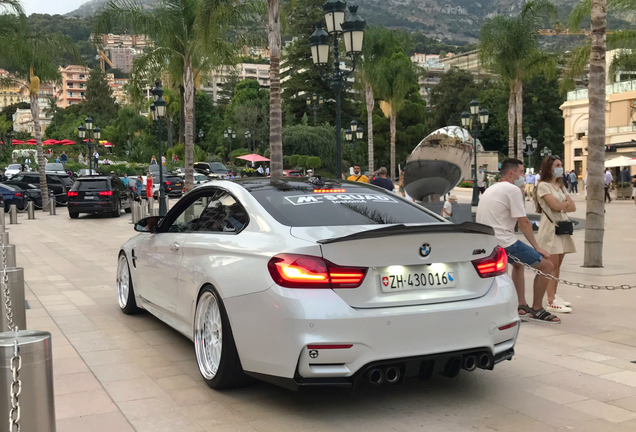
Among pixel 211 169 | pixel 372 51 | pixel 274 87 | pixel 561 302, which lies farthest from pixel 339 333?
pixel 211 169

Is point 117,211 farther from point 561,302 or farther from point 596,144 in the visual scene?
point 561,302

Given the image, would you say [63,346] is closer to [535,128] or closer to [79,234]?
[79,234]

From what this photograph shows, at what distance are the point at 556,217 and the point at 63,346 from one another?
17.4 feet

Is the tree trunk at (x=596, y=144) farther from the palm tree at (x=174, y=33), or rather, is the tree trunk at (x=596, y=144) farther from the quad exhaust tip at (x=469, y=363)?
the palm tree at (x=174, y=33)

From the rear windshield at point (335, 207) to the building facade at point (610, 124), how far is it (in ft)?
144

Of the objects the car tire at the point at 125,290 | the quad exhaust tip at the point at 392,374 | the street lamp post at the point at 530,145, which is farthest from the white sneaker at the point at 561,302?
the street lamp post at the point at 530,145

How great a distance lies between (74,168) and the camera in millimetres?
53156

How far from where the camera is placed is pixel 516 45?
3394cm

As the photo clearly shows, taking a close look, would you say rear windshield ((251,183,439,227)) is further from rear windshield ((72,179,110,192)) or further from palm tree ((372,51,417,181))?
palm tree ((372,51,417,181))

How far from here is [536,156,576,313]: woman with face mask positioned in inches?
290

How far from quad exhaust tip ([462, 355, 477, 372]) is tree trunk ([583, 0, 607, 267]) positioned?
24.3ft

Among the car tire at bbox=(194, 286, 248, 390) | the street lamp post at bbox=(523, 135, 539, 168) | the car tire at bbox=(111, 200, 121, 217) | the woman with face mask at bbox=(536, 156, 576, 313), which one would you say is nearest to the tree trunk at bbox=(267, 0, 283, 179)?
the woman with face mask at bbox=(536, 156, 576, 313)

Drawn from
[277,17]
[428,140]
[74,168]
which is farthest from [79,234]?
[74,168]

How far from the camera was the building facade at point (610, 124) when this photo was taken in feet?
166
